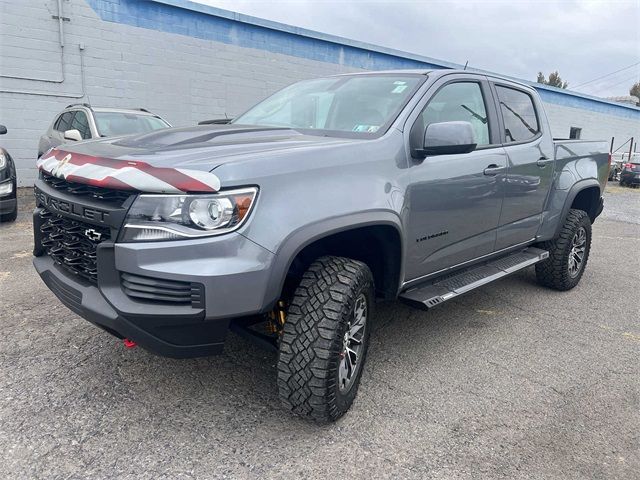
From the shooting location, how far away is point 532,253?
4527 mm

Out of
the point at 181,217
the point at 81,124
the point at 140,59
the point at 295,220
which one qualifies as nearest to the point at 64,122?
the point at 81,124

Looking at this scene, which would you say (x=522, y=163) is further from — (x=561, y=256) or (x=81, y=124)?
(x=81, y=124)

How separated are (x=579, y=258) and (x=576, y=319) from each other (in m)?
1.11

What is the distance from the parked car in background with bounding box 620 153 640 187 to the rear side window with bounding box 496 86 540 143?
19194 millimetres

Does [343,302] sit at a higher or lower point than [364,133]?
lower

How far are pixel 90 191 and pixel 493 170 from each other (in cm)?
262

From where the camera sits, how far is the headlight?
2.06 metres

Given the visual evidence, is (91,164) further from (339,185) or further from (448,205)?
(448,205)

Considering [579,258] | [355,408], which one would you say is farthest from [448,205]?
[579,258]

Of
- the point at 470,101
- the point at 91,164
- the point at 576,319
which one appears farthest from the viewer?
the point at 576,319

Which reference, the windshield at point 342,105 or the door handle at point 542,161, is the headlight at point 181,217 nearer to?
the windshield at point 342,105

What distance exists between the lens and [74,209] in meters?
2.33

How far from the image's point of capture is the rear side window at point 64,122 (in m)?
8.48

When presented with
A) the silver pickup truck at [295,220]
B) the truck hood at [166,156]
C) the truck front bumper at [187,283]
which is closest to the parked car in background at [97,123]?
the silver pickup truck at [295,220]
